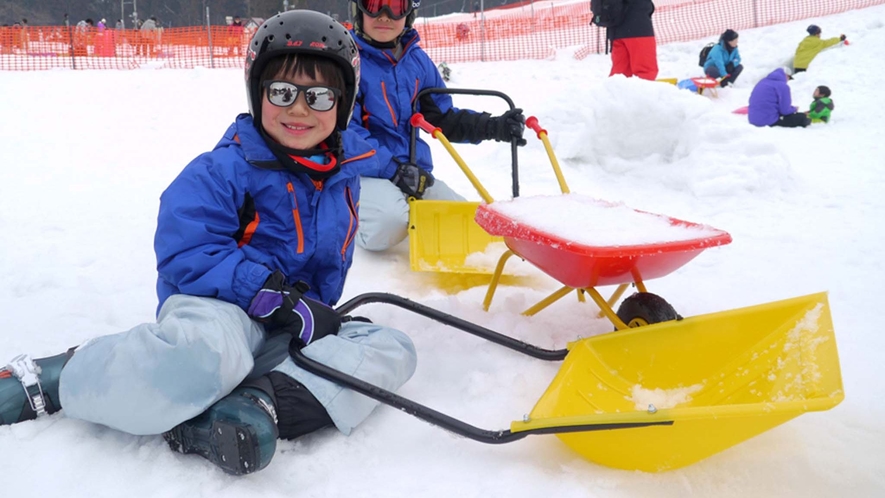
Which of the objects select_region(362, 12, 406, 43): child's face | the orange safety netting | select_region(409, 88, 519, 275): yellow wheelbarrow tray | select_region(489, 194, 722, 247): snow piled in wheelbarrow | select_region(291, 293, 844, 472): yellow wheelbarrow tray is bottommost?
select_region(291, 293, 844, 472): yellow wheelbarrow tray

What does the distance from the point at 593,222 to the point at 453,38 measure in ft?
50.0

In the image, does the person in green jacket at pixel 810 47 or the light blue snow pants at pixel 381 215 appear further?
the person in green jacket at pixel 810 47

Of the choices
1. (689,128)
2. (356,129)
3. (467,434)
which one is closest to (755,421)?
(467,434)

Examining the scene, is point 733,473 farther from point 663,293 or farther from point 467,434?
point 663,293

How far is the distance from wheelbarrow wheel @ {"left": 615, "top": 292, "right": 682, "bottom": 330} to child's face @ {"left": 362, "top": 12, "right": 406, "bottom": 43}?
184 centimetres

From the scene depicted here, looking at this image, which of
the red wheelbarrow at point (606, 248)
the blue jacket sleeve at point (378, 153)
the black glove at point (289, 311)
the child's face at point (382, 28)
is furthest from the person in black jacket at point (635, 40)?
the black glove at point (289, 311)

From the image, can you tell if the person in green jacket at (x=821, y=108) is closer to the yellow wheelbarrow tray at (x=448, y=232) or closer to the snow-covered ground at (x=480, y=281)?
the snow-covered ground at (x=480, y=281)

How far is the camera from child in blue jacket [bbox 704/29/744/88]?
1124 centimetres

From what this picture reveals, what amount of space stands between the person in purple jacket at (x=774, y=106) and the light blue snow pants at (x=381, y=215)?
6168 mm

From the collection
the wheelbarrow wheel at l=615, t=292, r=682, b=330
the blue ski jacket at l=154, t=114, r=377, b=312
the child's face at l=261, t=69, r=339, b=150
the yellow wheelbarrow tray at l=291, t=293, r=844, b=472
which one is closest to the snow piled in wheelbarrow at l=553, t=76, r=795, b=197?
the wheelbarrow wheel at l=615, t=292, r=682, b=330

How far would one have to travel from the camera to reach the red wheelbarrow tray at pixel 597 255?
6.43ft

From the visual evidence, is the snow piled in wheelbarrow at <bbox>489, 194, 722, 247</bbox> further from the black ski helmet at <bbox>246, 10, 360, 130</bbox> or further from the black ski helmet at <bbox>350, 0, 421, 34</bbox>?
the black ski helmet at <bbox>350, 0, 421, 34</bbox>

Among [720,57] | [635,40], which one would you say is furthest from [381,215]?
[720,57]

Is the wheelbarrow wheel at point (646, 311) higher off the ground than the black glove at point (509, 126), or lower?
lower
